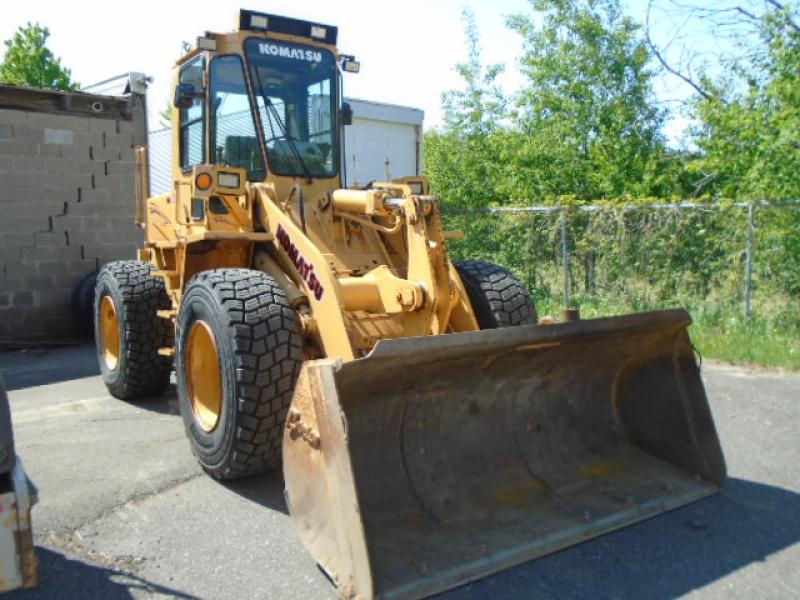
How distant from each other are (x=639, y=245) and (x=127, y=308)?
6762mm

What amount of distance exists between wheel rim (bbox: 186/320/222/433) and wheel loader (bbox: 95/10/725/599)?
2cm

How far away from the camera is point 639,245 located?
33.7 ft

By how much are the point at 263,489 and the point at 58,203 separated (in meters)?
7.77

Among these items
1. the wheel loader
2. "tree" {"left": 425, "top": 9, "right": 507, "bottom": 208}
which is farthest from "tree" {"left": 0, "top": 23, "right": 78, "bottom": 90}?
the wheel loader

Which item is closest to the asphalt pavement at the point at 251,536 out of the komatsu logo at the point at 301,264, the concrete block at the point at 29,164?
the komatsu logo at the point at 301,264

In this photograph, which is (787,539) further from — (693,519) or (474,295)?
(474,295)

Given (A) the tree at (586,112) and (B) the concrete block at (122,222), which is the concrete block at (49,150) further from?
(A) the tree at (586,112)

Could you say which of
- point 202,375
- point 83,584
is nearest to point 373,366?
point 83,584

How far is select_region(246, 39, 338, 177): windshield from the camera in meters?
5.73

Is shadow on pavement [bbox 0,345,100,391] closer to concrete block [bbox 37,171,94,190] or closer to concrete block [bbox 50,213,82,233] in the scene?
concrete block [bbox 50,213,82,233]

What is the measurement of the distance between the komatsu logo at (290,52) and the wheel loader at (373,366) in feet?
0.05

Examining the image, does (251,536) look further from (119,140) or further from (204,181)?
(119,140)

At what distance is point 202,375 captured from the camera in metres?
5.11

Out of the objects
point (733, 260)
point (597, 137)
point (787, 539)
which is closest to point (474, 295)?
point (787, 539)
